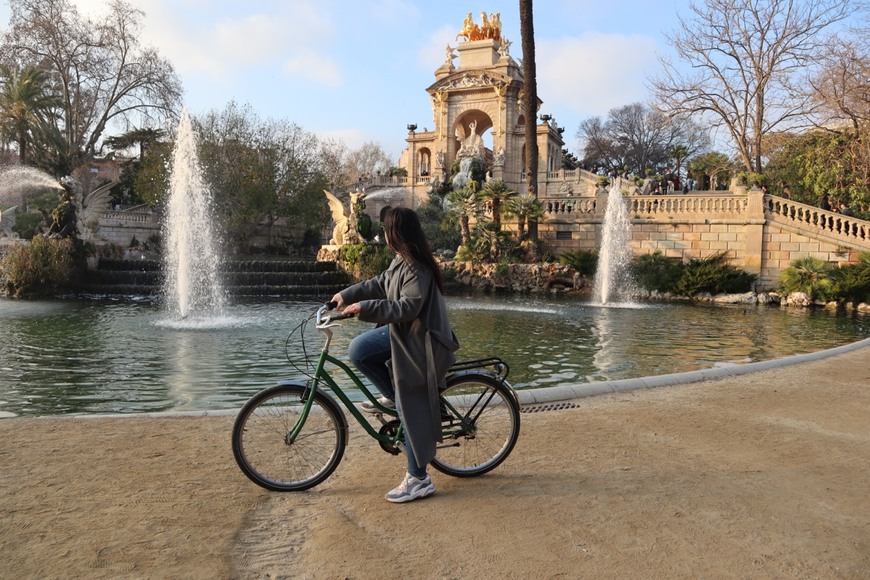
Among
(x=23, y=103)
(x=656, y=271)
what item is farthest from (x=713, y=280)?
(x=23, y=103)

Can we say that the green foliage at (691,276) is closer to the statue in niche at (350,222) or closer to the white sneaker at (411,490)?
the statue in niche at (350,222)

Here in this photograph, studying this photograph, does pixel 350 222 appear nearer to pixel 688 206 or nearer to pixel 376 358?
pixel 688 206

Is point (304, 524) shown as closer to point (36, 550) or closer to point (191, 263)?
point (36, 550)

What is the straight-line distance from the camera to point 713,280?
74.2ft

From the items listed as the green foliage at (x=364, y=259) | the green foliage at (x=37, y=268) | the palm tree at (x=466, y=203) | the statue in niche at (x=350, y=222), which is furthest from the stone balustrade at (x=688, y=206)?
the green foliage at (x=37, y=268)

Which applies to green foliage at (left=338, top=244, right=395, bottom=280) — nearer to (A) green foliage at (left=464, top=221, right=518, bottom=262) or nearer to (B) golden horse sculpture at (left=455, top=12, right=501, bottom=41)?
(A) green foliage at (left=464, top=221, right=518, bottom=262)

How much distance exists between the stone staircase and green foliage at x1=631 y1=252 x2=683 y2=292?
36.3 feet

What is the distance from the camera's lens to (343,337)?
466 inches

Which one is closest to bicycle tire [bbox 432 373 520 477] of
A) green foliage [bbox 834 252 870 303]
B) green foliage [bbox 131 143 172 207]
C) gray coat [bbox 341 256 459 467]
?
gray coat [bbox 341 256 459 467]

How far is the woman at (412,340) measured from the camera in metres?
3.71

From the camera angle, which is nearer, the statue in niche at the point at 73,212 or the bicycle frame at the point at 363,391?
the bicycle frame at the point at 363,391

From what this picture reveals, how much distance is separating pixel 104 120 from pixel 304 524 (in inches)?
1641

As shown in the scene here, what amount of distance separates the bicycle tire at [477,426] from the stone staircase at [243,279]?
1760 cm

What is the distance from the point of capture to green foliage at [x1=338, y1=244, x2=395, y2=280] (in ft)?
82.0
